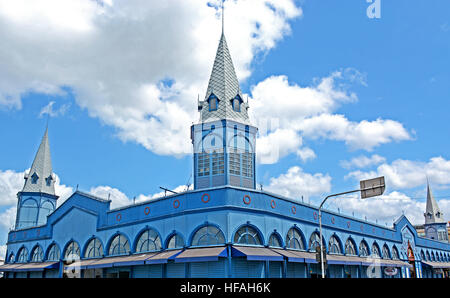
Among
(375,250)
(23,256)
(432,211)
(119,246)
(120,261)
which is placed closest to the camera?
(120,261)

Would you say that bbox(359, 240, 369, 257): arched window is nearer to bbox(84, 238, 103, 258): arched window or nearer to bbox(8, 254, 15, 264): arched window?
bbox(84, 238, 103, 258): arched window

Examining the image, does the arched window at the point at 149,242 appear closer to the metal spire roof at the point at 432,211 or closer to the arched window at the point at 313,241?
the arched window at the point at 313,241

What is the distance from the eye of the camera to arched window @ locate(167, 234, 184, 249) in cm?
2805

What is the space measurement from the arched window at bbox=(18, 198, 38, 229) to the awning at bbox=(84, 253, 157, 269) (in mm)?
24402

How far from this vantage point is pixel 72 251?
38.5 metres

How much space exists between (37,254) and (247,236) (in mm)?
28918

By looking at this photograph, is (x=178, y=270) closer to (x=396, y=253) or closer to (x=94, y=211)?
(x=94, y=211)

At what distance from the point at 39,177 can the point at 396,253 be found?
1993 inches

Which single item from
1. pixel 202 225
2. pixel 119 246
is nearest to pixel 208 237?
pixel 202 225

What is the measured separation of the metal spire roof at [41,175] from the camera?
55.3m

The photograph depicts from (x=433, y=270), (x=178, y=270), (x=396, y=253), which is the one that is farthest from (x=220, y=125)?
(x=433, y=270)

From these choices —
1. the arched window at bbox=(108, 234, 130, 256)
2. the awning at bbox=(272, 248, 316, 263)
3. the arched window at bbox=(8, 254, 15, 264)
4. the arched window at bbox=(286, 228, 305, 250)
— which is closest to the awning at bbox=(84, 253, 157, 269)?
the arched window at bbox=(108, 234, 130, 256)

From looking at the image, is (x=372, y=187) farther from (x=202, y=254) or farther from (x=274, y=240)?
(x=202, y=254)

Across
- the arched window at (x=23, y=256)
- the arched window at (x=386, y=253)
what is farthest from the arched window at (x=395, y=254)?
the arched window at (x=23, y=256)
